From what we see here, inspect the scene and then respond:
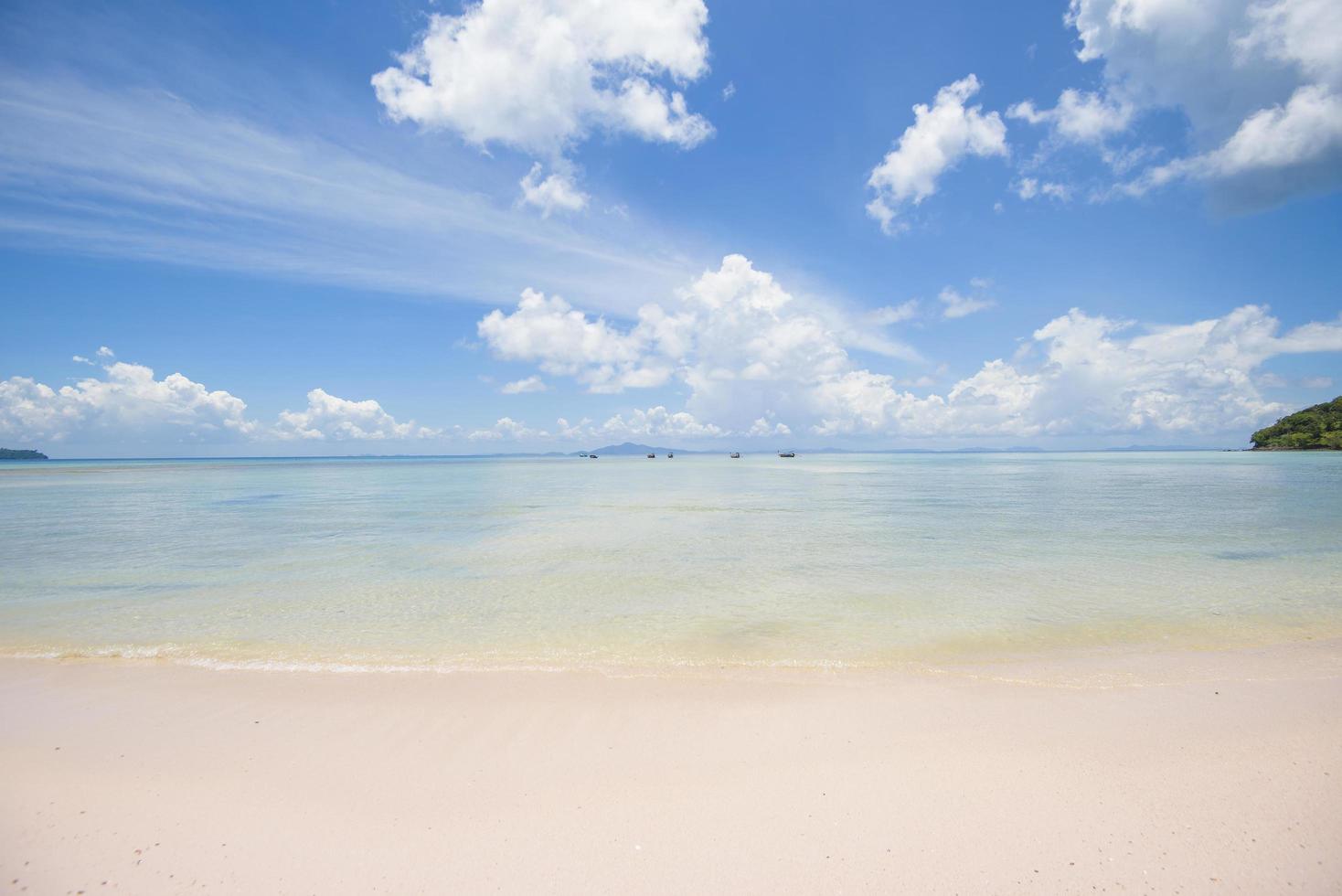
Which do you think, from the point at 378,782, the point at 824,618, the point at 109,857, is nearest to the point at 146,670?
the point at 109,857

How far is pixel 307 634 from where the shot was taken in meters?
10.9

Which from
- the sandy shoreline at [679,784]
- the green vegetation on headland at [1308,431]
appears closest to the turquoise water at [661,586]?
the sandy shoreline at [679,784]

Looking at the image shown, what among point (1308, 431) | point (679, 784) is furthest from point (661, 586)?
point (1308, 431)

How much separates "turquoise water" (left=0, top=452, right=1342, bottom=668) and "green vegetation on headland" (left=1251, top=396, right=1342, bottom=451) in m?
186

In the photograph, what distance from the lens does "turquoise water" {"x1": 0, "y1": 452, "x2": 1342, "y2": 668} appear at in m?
10.2

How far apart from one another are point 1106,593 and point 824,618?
7493mm

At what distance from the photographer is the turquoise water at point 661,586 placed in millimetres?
10234

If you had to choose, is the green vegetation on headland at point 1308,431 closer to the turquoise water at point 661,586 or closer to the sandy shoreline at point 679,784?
the turquoise water at point 661,586

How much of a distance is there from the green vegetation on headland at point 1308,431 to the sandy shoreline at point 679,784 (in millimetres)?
217235

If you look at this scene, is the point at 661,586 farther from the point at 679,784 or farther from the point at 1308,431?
the point at 1308,431

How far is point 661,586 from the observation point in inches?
582

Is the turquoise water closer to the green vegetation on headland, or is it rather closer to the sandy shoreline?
the sandy shoreline

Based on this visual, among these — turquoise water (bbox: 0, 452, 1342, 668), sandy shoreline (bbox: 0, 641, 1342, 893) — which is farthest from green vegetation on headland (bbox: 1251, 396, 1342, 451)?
sandy shoreline (bbox: 0, 641, 1342, 893)

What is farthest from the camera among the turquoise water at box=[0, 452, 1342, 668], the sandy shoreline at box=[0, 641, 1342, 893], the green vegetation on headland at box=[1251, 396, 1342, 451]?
the green vegetation on headland at box=[1251, 396, 1342, 451]
